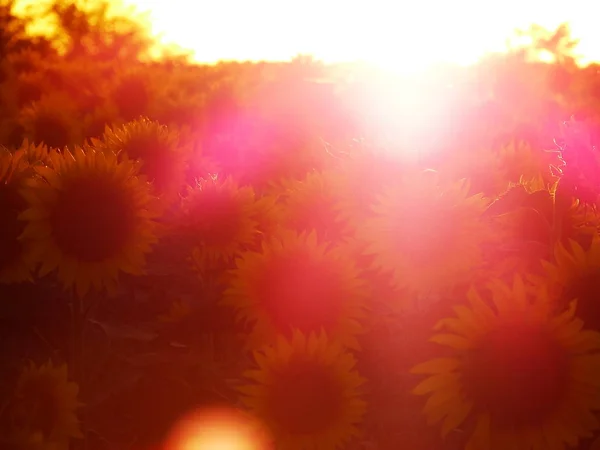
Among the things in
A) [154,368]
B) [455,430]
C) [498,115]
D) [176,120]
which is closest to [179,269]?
[154,368]

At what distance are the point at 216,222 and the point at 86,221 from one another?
0.66 metres

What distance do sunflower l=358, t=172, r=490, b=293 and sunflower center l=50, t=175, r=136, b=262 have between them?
1.07 m

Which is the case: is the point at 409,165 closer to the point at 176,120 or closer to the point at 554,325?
the point at 554,325

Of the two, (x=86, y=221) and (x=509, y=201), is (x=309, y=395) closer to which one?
(x=509, y=201)

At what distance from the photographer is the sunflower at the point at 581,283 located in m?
2.52

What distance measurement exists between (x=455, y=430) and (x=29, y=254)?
1.95 meters

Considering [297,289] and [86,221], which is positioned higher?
[86,221]

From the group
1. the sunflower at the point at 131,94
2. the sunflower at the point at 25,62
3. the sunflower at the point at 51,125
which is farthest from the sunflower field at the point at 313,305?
the sunflower at the point at 25,62

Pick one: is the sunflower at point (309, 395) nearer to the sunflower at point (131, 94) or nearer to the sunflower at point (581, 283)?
the sunflower at point (581, 283)

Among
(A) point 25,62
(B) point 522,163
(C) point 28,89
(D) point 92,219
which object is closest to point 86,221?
(D) point 92,219

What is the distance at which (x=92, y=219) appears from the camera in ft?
11.4

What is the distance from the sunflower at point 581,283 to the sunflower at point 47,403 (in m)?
1.74

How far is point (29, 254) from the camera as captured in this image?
3461mm

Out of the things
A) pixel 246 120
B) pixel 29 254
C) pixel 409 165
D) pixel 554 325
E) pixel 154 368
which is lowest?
pixel 554 325
